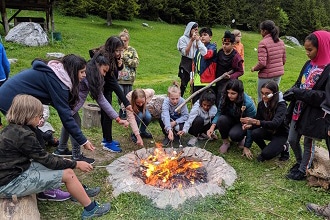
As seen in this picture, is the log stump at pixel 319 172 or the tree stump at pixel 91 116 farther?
the tree stump at pixel 91 116

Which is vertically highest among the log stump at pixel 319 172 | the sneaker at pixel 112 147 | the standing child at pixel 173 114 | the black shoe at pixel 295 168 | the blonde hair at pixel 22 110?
the blonde hair at pixel 22 110

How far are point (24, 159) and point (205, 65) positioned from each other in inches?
138

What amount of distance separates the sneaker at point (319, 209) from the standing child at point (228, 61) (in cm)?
240

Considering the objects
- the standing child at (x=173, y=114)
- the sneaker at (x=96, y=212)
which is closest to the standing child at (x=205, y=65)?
the standing child at (x=173, y=114)

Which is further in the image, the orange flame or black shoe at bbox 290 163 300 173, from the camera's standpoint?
black shoe at bbox 290 163 300 173

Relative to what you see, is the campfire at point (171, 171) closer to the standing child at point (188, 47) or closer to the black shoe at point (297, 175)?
the black shoe at point (297, 175)

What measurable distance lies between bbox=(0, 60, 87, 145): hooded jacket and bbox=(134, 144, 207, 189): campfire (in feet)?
3.56

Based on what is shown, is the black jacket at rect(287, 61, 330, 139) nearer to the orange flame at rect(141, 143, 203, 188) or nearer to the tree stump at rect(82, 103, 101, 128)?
the orange flame at rect(141, 143, 203, 188)

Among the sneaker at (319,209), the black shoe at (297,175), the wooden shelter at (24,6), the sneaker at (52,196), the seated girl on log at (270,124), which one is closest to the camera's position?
the sneaker at (319,209)

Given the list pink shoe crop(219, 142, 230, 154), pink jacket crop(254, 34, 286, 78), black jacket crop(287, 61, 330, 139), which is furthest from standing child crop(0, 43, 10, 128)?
black jacket crop(287, 61, 330, 139)

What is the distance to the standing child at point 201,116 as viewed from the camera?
5152mm

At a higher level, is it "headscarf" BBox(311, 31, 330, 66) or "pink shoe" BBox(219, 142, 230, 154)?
"headscarf" BBox(311, 31, 330, 66)

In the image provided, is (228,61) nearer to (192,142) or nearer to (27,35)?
(192,142)

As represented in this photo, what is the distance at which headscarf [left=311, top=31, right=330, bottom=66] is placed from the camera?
3.78m
